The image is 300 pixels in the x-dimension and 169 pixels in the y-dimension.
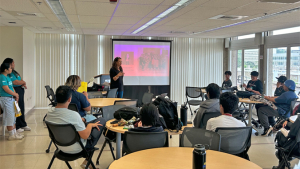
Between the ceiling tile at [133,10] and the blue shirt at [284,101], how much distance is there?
10.9 feet

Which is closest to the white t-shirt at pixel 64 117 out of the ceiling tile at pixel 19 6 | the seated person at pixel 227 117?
the seated person at pixel 227 117

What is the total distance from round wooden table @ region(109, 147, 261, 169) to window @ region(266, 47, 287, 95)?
6335 millimetres

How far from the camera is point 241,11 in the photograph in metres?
4.93

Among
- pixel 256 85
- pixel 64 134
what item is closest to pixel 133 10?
pixel 64 134

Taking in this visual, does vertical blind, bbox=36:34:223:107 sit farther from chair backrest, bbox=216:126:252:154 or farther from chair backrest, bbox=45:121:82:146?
chair backrest, bbox=216:126:252:154

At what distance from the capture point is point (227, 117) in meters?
2.97

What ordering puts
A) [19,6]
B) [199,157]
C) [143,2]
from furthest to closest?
[19,6] → [143,2] → [199,157]

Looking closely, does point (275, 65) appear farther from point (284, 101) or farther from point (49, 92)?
point (49, 92)

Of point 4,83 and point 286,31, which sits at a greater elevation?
point 286,31

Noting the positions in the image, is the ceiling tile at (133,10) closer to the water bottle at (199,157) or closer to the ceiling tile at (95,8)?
the ceiling tile at (95,8)

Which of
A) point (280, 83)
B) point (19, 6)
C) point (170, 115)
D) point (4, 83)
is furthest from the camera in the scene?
point (280, 83)

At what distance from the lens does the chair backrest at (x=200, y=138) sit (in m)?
2.59

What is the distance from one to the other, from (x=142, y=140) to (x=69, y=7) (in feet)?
10.5

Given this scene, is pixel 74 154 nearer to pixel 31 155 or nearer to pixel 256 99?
pixel 31 155
